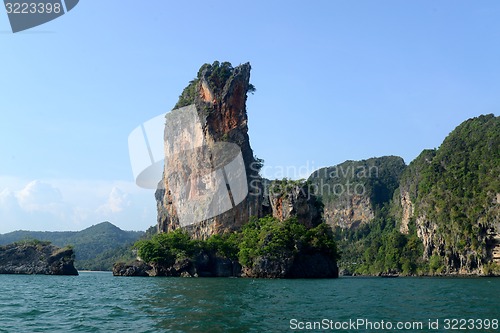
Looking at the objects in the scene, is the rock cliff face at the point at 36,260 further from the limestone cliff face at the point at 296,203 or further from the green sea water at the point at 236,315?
the green sea water at the point at 236,315

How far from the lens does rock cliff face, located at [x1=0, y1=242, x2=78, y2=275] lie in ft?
281

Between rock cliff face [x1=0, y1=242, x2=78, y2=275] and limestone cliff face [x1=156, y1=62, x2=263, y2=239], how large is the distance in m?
20.8

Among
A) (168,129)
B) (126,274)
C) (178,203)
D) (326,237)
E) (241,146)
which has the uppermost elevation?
(168,129)

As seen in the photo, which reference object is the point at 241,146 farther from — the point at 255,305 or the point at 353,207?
the point at 353,207

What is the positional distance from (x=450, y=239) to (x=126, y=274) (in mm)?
63574

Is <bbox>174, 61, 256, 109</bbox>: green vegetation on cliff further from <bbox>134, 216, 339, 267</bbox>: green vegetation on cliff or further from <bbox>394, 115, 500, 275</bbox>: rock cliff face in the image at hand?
<bbox>394, 115, 500, 275</bbox>: rock cliff face

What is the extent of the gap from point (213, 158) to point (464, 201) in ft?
164

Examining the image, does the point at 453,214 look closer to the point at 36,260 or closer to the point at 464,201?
the point at 464,201

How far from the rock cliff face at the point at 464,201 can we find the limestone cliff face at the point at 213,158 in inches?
1580

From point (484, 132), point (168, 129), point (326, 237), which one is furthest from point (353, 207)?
point (326, 237)

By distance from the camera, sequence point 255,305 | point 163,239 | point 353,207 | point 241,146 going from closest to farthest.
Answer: point 255,305
point 163,239
point 241,146
point 353,207

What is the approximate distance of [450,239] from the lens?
96562 mm

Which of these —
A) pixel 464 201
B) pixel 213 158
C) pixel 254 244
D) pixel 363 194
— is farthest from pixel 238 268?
pixel 363 194

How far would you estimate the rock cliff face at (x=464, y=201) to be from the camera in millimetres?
87812
